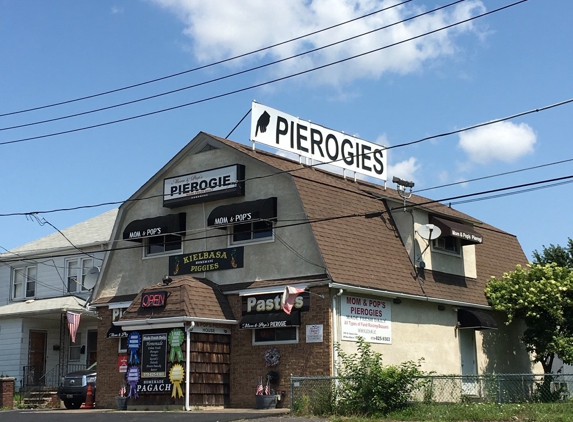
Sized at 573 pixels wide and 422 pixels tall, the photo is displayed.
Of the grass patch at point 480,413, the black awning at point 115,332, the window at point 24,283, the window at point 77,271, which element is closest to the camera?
the grass patch at point 480,413

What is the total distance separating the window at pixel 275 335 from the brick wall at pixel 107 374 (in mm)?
5147

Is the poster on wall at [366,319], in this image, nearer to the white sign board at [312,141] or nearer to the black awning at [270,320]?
the black awning at [270,320]

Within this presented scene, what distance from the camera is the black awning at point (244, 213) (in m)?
23.8

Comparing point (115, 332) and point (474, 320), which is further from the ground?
point (474, 320)

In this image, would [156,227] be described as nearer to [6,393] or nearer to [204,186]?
[204,186]

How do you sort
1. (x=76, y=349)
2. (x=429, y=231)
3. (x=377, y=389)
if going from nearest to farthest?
(x=377, y=389), (x=429, y=231), (x=76, y=349)

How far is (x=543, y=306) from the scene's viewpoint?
26.3 meters

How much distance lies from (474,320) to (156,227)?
11.3 metres

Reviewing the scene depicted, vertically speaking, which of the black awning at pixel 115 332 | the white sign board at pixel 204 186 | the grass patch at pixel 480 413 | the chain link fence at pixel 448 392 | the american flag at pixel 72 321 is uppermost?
the white sign board at pixel 204 186

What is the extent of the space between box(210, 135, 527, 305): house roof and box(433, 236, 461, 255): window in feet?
3.02

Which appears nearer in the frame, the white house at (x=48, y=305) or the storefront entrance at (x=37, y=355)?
the white house at (x=48, y=305)

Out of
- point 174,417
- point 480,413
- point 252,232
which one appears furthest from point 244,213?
point 480,413

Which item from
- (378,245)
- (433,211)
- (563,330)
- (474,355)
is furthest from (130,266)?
(563,330)

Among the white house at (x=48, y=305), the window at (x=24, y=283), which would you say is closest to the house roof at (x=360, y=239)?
the white house at (x=48, y=305)
